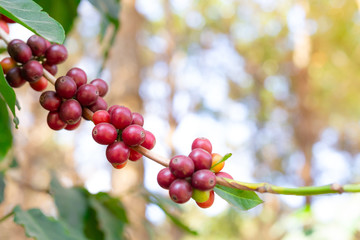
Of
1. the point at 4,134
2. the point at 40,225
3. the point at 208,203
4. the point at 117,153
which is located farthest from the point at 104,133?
the point at 4,134

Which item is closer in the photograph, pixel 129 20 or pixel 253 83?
pixel 129 20

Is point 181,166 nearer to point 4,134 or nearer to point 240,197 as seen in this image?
point 240,197

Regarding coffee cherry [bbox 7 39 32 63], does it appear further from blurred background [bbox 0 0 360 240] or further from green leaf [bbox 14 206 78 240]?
blurred background [bbox 0 0 360 240]

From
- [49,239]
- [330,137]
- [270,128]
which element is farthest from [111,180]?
[330,137]

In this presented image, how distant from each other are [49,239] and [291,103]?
23.0 feet

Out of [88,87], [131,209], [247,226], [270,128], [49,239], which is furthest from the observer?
[247,226]

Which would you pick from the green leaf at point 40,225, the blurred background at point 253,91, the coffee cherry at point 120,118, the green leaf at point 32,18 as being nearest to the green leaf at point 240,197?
the coffee cherry at point 120,118

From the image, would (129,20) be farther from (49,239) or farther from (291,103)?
(291,103)

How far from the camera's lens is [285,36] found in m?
6.95

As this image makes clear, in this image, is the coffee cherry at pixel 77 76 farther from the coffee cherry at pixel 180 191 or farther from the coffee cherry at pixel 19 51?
the coffee cherry at pixel 180 191

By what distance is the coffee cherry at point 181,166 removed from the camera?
372mm

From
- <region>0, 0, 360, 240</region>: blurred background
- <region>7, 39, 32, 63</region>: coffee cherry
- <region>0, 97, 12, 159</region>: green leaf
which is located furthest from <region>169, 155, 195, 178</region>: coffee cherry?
<region>0, 0, 360, 240</region>: blurred background

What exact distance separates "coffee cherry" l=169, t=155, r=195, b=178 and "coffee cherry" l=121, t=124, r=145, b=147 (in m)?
0.05

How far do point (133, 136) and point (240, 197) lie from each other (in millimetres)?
129
